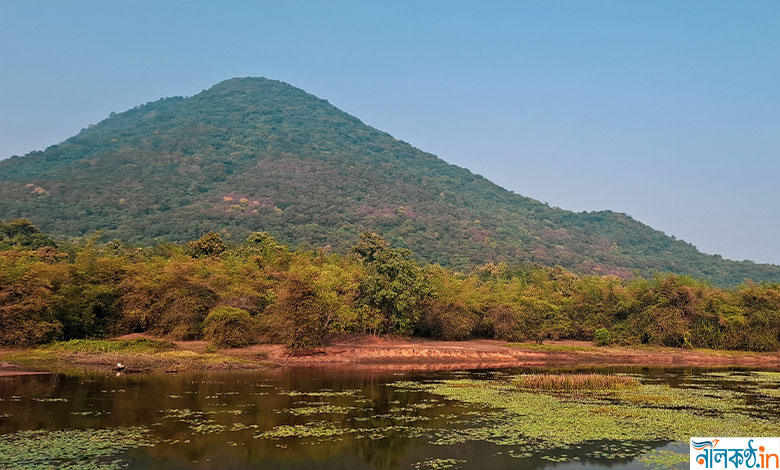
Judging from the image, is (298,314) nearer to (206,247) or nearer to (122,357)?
(122,357)

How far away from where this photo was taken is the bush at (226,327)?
4416 centimetres

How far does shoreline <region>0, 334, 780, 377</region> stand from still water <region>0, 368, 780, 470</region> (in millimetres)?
4756

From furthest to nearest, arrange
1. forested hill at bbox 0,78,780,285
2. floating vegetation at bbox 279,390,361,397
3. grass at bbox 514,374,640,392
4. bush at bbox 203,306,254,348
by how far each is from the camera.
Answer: forested hill at bbox 0,78,780,285 < bush at bbox 203,306,254,348 < grass at bbox 514,374,640,392 < floating vegetation at bbox 279,390,361,397

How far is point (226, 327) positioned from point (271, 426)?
24.6m

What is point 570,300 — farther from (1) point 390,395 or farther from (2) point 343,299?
(1) point 390,395

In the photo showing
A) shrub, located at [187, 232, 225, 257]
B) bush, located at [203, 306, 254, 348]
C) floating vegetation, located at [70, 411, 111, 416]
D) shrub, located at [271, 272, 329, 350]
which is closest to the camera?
floating vegetation, located at [70, 411, 111, 416]

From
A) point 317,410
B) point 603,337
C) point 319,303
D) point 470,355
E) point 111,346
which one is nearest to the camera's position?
point 317,410

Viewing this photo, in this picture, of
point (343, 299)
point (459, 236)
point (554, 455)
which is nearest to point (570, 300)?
point (343, 299)

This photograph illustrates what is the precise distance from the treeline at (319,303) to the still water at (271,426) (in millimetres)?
11414

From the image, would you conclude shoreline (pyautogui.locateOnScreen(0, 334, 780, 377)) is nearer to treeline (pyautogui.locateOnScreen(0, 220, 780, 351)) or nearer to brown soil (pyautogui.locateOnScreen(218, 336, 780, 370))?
brown soil (pyautogui.locateOnScreen(218, 336, 780, 370))

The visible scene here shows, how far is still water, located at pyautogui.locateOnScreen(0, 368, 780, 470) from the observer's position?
17328mm

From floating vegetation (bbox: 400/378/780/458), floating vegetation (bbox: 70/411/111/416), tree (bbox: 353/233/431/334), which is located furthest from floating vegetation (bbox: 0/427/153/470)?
tree (bbox: 353/233/431/334)

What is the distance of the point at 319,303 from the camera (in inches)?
1758

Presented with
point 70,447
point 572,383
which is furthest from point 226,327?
point 572,383
